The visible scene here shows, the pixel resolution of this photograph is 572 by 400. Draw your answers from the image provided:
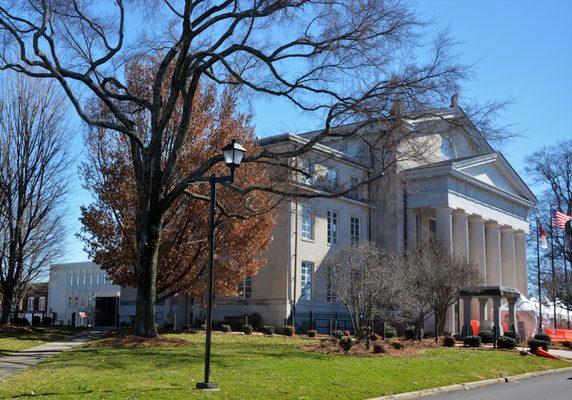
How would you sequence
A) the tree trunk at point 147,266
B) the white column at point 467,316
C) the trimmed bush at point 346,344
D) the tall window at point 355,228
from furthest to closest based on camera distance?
the tall window at point 355,228
the white column at point 467,316
the tree trunk at point 147,266
the trimmed bush at point 346,344

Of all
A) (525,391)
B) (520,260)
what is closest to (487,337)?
(525,391)

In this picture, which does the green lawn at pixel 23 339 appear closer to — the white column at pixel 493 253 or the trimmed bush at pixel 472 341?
the trimmed bush at pixel 472 341

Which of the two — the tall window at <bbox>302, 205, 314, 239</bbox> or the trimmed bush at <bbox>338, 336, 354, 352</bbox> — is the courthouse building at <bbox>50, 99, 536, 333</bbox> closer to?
the tall window at <bbox>302, 205, 314, 239</bbox>

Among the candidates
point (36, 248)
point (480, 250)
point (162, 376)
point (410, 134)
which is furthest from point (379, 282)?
point (480, 250)

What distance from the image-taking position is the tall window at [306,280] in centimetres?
3869

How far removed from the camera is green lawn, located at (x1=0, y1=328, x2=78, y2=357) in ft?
67.4

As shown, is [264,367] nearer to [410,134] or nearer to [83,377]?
[83,377]

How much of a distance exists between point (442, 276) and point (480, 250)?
19289 millimetres

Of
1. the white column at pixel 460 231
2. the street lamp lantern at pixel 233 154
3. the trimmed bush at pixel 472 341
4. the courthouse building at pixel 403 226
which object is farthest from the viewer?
the white column at pixel 460 231

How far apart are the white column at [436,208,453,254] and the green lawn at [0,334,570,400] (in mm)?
21617

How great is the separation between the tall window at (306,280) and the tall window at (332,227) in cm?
279

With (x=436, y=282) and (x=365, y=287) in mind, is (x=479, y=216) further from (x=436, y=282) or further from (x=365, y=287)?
(x=365, y=287)

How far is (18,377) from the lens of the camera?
1345 centimetres

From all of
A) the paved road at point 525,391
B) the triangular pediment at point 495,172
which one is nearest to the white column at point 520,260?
the triangular pediment at point 495,172
